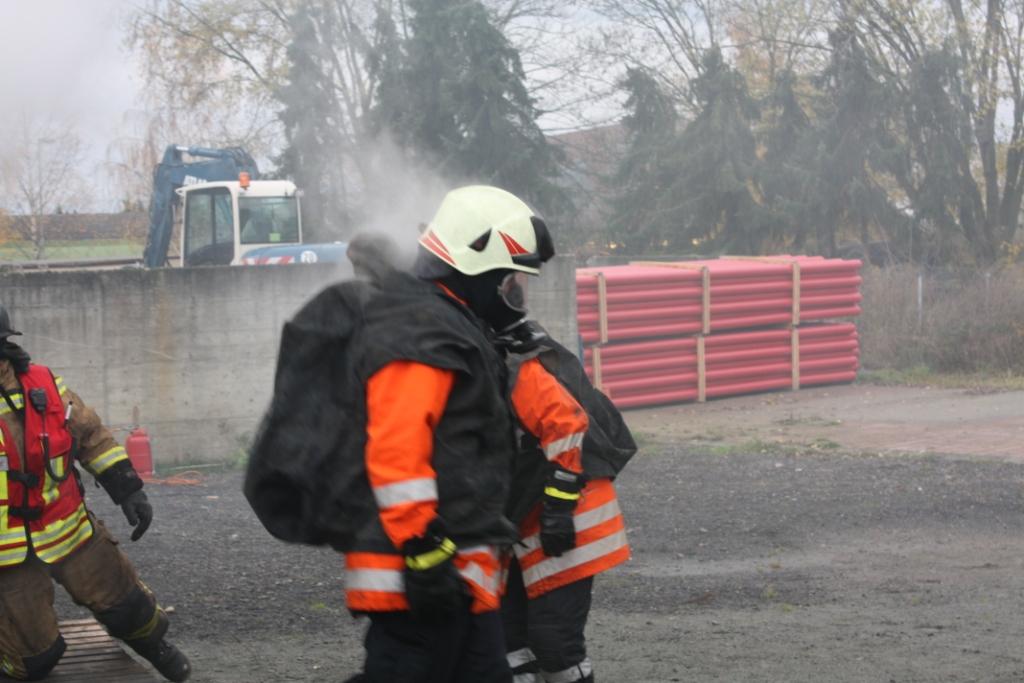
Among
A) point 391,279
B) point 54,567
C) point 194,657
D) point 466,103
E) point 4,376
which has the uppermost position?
point 466,103

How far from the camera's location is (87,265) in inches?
701

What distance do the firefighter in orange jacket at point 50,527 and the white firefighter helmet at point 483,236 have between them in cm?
215

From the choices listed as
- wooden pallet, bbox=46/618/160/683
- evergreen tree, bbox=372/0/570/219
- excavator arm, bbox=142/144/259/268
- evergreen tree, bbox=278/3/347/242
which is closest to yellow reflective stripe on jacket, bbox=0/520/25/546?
wooden pallet, bbox=46/618/160/683

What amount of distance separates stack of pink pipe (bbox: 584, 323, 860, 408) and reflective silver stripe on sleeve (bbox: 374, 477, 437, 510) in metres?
11.7

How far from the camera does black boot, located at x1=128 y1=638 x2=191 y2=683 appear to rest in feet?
16.8

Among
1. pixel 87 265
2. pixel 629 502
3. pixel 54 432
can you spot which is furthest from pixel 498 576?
pixel 87 265

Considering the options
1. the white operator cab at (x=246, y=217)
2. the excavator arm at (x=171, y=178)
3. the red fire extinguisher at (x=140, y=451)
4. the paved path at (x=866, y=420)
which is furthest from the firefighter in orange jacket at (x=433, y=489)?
the excavator arm at (x=171, y=178)

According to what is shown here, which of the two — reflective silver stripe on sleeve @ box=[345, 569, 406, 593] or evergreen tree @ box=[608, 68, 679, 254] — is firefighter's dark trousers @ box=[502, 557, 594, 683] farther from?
evergreen tree @ box=[608, 68, 679, 254]

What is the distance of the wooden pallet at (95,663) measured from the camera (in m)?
5.01

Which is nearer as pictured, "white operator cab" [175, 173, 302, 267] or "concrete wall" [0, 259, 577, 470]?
"concrete wall" [0, 259, 577, 470]

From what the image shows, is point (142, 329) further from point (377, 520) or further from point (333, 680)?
point (377, 520)

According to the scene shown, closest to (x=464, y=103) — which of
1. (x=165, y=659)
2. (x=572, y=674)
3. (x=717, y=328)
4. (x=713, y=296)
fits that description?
(x=713, y=296)

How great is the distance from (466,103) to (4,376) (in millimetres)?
21811

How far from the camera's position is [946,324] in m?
18.1
